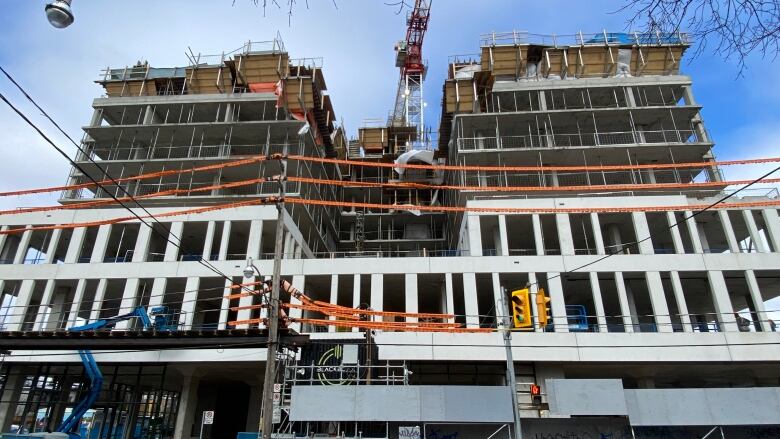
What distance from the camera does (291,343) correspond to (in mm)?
20859

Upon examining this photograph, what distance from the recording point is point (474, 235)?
3186cm

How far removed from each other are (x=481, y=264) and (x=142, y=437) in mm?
24234

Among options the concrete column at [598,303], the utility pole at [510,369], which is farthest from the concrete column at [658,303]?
the utility pole at [510,369]

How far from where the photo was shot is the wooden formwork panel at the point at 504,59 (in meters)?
41.7

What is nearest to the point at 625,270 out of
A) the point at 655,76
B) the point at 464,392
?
the point at 464,392

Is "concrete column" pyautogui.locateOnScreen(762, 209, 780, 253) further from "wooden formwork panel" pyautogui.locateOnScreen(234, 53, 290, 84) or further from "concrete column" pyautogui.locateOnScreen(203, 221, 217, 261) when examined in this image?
"wooden formwork panel" pyautogui.locateOnScreen(234, 53, 290, 84)

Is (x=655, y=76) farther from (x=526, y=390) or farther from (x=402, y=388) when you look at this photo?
(x=402, y=388)

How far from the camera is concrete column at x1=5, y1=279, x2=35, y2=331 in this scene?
31.1 m

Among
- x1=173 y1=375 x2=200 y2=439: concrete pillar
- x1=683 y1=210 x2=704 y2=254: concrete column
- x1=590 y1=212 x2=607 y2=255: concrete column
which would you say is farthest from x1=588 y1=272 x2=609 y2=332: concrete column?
x1=173 y1=375 x2=200 y2=439: concrete pillar

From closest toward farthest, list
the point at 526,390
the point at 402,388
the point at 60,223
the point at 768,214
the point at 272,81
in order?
the point at 402,388 < the point at 526,390 < the point at 768,214 < the point at 60,223 < the point at 272,81

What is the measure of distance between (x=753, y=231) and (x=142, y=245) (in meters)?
40.1

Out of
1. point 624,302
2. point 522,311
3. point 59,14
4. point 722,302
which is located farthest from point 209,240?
point 722,302

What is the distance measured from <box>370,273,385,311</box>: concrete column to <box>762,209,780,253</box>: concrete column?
2477 centimetres

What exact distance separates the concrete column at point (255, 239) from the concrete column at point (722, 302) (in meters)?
28.1
